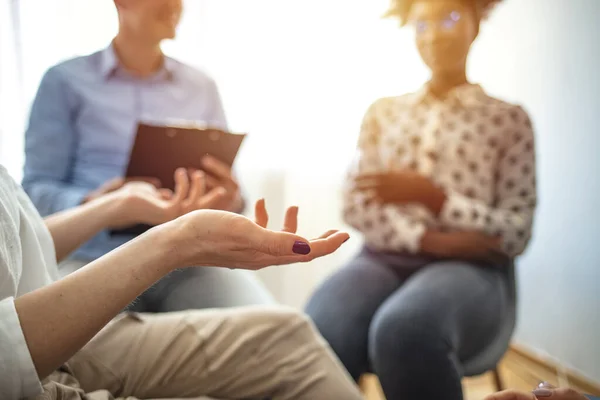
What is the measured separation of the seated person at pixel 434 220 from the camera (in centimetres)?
53

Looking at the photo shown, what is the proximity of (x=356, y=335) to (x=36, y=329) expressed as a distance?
1.57 ft

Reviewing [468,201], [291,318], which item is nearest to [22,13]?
[291,318]

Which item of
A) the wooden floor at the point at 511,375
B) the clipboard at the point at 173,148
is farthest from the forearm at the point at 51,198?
the wooden floor at the point at 511,375

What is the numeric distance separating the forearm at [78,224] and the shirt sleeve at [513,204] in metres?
0.42

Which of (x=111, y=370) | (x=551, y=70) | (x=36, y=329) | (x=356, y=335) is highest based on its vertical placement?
(x=551, y=70)

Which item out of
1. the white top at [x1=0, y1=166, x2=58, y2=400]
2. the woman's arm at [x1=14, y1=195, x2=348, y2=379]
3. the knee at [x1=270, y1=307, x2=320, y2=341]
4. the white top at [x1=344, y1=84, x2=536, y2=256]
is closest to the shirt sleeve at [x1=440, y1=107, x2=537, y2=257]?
the white top at [x1=344, y1=84, x2=536, y2=256]

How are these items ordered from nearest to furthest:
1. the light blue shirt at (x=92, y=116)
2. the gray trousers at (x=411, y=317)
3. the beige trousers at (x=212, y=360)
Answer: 1. the beige trousers at (x=212, y=360)
2. the gray trousers at (x=411, y=317)
3. the light blue shirt at (x=92, y=116)

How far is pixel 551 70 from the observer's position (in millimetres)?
698

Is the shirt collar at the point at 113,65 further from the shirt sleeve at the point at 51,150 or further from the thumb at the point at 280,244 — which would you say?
the thumb at the point at 280,244

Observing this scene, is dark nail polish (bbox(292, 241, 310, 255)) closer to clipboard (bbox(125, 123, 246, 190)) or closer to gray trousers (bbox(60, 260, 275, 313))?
gray trousers (bbox(60, 260, 275, 313))

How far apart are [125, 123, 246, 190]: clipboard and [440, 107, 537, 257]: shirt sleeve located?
303 millimetres

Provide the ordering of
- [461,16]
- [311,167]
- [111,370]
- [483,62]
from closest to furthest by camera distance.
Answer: [111,370] < [461,16] < [483,62] < [311,167]

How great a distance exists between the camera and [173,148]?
1.81 feet

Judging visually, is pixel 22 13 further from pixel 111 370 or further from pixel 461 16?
pixel 461 16
